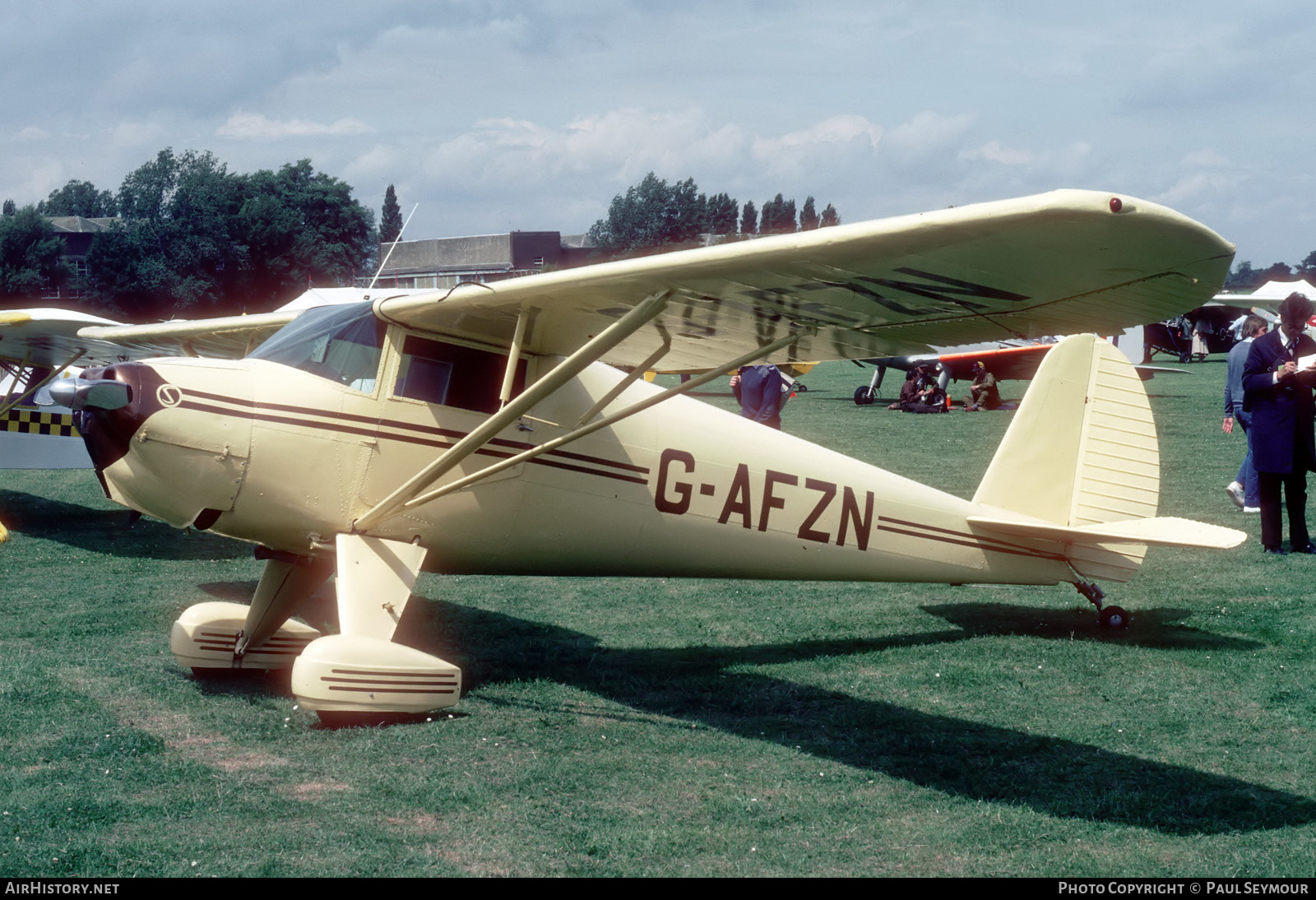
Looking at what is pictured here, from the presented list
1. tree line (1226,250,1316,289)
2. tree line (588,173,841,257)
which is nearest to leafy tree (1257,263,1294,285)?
tree line (1226,250,1316,289)

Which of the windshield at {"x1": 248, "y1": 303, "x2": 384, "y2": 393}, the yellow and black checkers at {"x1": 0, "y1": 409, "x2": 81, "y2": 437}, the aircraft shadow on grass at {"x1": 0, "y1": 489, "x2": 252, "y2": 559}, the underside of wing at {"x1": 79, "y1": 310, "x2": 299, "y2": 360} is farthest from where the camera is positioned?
the yellow and black checkers at {"x1": 0, "y1": 409, "x2": 81, "y2": 437}

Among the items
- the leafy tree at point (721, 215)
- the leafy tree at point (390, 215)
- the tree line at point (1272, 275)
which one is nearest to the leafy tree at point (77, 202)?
the leafy tree at point (390, 215)

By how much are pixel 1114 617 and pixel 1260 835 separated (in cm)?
335

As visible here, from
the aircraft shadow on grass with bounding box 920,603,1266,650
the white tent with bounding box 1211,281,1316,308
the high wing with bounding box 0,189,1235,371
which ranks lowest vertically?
the aircraft shadow on grass with bounding box 920,603,1266,650

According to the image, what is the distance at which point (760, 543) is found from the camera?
22.5ft

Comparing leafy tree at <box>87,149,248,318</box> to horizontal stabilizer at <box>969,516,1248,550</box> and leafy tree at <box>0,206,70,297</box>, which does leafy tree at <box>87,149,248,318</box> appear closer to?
leafy tree at <box>0,206,70,297</box>

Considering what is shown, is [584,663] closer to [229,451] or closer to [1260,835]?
[229,451]

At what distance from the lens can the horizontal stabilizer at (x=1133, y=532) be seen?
6530mm

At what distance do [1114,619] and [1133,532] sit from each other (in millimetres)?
896

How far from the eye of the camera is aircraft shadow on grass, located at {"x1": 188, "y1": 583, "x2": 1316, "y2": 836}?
4.67m

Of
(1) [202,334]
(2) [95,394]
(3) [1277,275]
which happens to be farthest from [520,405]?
(3) [1277,275]

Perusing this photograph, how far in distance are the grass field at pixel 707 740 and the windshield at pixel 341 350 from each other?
1.82m

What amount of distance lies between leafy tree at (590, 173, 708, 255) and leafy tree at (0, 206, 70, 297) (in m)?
61.5
